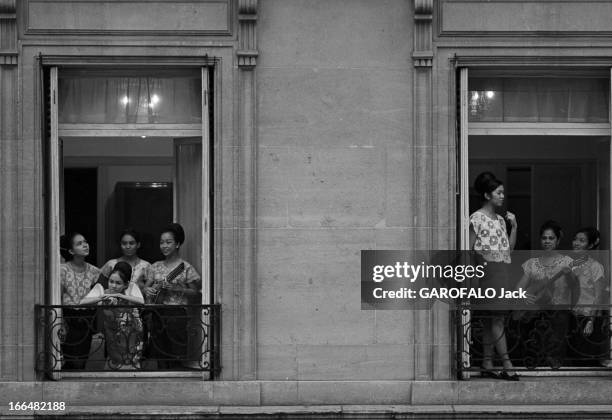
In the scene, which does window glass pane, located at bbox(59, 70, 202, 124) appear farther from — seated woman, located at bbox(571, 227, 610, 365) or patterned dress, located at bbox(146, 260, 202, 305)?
seated woman, located at bbox(571, 227, 610, 365)

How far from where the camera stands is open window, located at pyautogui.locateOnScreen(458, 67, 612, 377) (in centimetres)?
1330

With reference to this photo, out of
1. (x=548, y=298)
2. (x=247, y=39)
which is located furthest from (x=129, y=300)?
(x=548, y=298)

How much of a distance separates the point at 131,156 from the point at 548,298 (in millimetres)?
4746

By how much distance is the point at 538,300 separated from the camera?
530 inches

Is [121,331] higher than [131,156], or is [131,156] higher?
[131,156]

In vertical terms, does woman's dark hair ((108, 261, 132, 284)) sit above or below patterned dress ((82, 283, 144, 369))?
above

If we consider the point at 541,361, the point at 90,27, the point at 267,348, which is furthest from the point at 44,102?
the point at 541,361

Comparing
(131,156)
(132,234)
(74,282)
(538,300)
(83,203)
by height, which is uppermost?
(131,156)

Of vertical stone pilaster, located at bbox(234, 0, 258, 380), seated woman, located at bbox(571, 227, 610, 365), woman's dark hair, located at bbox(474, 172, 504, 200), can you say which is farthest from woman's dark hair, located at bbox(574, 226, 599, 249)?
vertical stone pilaster, located at bbox(234, 0, 258, 380)

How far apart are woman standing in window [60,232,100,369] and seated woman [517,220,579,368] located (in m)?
4.62

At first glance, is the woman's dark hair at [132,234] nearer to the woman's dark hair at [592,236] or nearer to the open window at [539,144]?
the open window at [539,144]

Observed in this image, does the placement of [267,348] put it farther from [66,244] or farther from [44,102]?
[44,102]

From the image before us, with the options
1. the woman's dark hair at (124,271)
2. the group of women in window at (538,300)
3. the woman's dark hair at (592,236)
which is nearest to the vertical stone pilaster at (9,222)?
the woman's dark hair at (124,271)

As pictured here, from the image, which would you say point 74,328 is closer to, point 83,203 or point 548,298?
point 83,203
